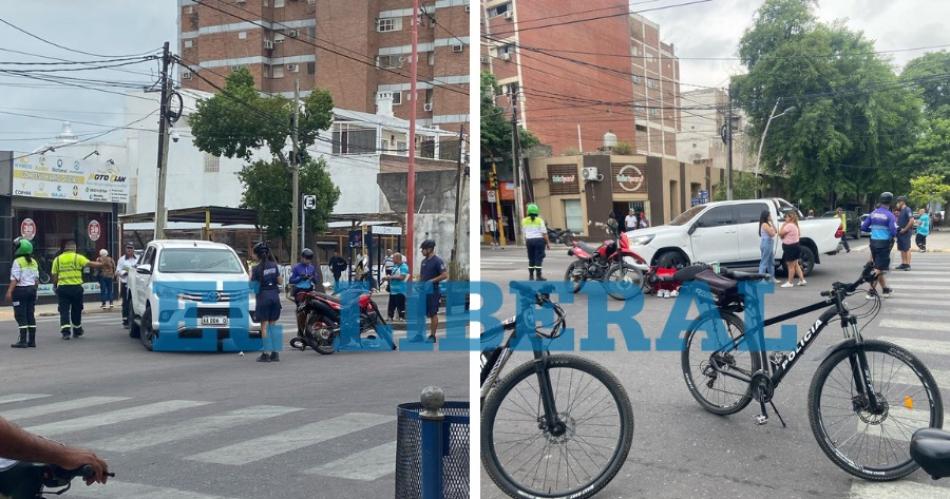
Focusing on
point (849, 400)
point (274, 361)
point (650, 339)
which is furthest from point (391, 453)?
point (274, 361)

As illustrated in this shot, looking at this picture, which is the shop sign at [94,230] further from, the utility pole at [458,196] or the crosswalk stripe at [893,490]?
the crosswalk stripe at [893,490]

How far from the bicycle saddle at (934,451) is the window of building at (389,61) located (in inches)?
77.0

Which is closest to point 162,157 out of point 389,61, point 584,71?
point 389,61

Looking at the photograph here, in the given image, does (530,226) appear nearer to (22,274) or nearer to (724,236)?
(724,236)

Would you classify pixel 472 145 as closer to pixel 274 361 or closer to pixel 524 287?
pixel 524 287

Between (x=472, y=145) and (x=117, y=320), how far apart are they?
334 inches

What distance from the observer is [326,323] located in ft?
31.1

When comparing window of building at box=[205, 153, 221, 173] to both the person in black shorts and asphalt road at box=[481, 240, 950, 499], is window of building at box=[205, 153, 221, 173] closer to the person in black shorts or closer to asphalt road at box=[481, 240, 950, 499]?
the person in black shorts

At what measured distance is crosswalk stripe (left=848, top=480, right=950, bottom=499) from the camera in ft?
6.93

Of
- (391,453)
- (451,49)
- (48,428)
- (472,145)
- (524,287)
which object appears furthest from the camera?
(391,453)

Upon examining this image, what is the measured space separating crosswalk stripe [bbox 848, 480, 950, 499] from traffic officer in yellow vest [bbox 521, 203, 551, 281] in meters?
0.96

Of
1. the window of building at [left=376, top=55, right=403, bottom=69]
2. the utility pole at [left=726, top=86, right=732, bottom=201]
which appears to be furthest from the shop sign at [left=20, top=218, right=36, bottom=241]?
the utility pole at [left=726, top=86, right=732, bottom=201]

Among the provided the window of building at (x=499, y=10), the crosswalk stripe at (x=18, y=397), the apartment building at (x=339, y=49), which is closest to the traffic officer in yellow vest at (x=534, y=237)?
the window of building at (x=499, y=10)

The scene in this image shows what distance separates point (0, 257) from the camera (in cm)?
296
